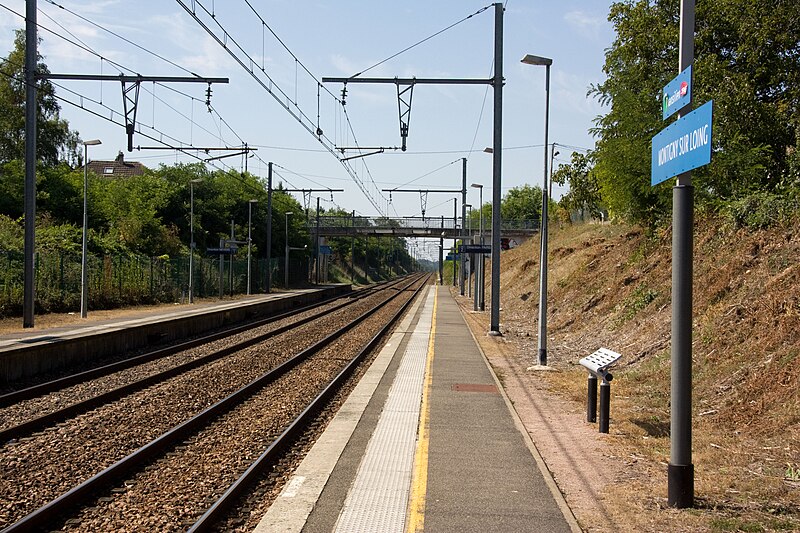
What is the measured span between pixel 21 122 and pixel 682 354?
63.2 meters

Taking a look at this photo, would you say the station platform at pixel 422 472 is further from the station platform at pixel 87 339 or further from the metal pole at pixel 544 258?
the station platform at pixel 87 339

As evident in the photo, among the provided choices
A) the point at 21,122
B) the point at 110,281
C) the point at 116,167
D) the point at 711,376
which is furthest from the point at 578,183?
the point at 116,167

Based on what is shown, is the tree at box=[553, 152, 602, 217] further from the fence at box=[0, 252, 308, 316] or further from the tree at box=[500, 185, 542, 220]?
the tree at box=[500, 185, 542, 220]

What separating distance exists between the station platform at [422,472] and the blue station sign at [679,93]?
12.6ft

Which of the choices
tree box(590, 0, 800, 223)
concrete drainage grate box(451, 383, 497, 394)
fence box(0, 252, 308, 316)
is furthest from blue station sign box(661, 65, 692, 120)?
fence box(0, 252, 308, 316)

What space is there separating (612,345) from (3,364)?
1320 cm

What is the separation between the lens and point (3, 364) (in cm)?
1584

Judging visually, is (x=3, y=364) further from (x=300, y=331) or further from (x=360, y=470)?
(x=300, y=331)

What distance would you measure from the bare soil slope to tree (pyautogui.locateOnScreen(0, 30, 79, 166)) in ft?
159

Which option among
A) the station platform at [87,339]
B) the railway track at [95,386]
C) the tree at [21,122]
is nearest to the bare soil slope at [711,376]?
the railway track at [95,386]

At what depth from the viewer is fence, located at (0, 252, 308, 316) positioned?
2877 cm

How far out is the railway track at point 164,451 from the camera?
752 cm

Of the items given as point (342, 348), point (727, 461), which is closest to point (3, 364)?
point (342, 348)

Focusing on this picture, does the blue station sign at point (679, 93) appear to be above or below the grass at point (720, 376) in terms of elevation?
above
